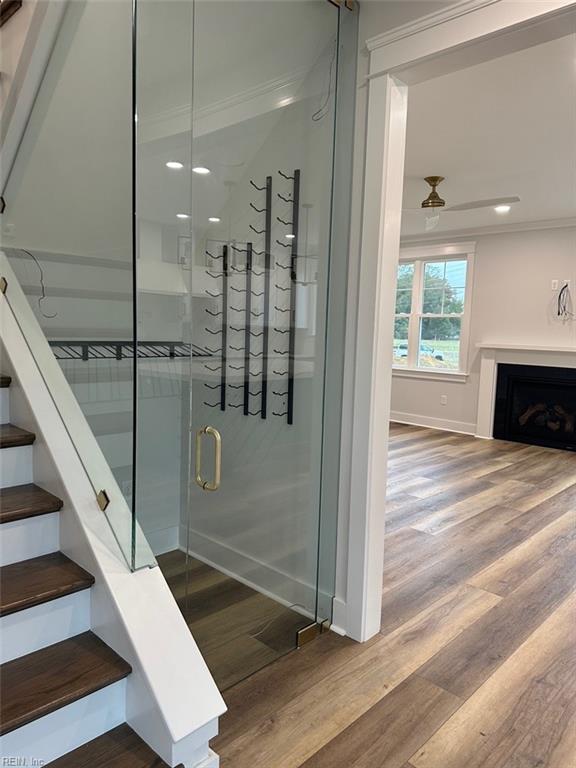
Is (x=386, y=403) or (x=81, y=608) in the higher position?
(x=386, y=403)

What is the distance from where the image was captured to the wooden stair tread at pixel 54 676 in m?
1.26

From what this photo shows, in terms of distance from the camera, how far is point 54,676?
4.54 feet

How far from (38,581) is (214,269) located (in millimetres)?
1611


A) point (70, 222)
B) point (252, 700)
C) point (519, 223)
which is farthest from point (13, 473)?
point (519, 223)

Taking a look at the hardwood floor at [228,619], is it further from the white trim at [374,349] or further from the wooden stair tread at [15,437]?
the wooden stair tread at [15,437]

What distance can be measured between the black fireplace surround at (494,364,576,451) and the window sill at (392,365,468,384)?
0.55m

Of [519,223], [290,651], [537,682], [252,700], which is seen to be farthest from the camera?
[519,223]

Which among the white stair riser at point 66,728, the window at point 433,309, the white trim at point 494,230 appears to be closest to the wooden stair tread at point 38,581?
the white stair riser at point 66,728

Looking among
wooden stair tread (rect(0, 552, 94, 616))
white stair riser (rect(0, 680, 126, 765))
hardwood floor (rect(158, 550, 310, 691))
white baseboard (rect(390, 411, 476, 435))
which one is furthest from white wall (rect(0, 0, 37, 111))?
white baseboard (rect(390, 411, 476, 435))

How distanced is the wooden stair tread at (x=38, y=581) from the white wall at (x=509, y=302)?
605 cm

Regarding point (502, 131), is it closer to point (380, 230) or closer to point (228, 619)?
point (380, 230)

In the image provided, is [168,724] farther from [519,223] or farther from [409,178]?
[519,223]

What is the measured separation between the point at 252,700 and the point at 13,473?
1204 millimetres

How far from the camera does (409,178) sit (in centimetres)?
450
